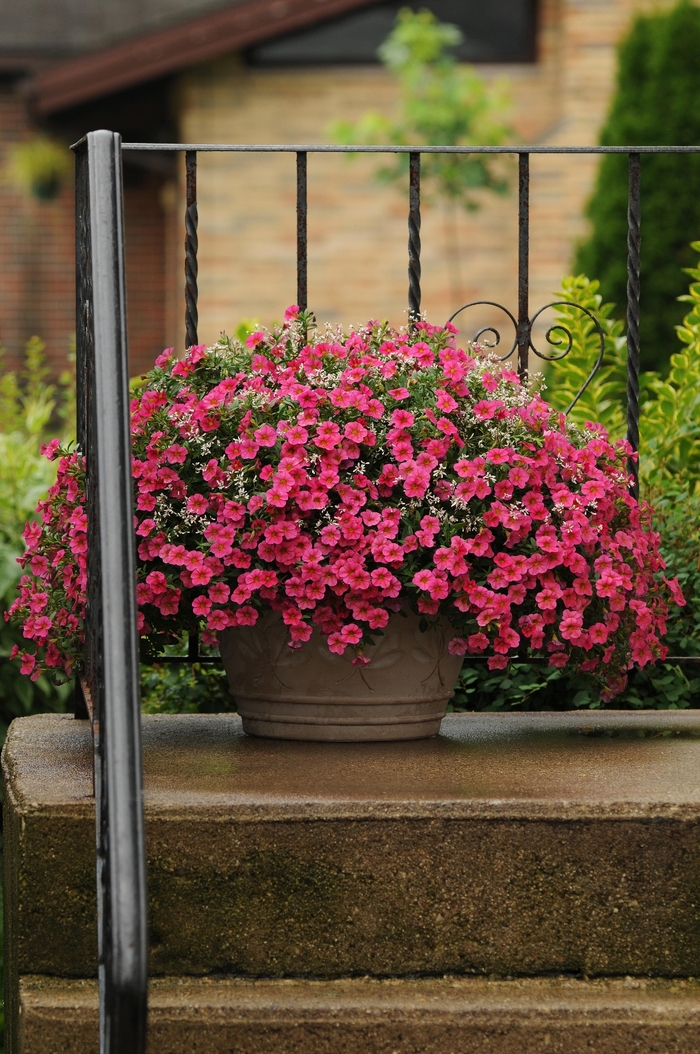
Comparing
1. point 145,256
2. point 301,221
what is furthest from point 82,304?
point 145,256

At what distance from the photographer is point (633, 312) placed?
8.27ft

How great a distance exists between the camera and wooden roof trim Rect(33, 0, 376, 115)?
8.92m

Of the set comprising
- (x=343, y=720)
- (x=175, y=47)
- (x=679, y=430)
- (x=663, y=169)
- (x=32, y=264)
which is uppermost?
(x=175, y=47)

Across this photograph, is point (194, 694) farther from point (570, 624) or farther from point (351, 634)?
point (570, 624)

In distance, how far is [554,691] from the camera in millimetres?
2775

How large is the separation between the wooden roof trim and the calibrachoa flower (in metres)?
7.28

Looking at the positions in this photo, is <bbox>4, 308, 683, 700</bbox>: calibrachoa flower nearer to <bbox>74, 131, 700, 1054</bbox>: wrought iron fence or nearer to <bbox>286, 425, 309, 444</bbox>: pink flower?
<bbox>286, 425, 309, 444</bbox>: pink flower

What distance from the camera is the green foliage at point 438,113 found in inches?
336

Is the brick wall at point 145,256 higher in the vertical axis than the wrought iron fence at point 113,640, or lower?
higher

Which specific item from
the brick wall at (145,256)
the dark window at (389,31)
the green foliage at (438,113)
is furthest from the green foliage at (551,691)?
the brick wall at (145,256)

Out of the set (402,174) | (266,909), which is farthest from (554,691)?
(402,174)

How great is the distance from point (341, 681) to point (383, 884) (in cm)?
42

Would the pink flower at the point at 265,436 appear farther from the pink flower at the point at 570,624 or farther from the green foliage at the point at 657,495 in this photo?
the green foliage at the point at 657,495

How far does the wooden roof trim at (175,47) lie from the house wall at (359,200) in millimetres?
277
